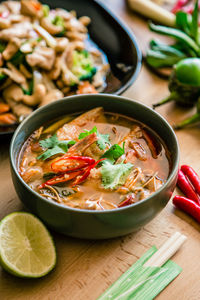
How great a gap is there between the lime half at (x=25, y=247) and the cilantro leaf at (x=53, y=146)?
318 millimetres

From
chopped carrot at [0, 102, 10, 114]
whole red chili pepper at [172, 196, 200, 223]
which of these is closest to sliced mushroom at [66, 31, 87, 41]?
chopped carrot at [0, 102, 10, 114]

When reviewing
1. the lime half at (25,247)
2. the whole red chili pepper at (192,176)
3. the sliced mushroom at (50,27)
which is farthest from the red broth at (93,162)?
the sliced mushroom at (50,27)

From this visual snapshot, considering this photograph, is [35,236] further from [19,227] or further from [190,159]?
[190,159]

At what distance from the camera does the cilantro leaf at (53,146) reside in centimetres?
188

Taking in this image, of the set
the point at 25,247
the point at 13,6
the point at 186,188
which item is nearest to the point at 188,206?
the point at 186,188

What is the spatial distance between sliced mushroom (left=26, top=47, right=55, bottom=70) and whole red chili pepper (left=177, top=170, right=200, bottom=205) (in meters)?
1.14

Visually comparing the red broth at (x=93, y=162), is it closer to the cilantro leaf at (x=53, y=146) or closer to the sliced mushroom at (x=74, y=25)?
the cilantro leaf at (x=53, y=146)

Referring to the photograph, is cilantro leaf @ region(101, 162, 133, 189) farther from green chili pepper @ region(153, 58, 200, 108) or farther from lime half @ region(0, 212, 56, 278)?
green chili pepper @ region(153, 58, 200, 108)

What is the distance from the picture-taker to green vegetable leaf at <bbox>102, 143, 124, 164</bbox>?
1849 millimetres

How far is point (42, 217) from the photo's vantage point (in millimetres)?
1664

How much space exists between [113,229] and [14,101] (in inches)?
49.3

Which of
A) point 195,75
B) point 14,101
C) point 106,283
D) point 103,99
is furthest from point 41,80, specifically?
point 106,283

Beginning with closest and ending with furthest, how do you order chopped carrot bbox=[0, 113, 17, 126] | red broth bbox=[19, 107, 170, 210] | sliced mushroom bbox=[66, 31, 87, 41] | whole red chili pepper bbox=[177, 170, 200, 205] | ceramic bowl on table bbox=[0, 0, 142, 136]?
red broth bbox=[19, 107, 170, 210]
whole red chili pepper bbox=[177, 170, 200, 205]
chopped carrot bbox=[0, 113, 17, 126]
ceramic bowl on table bbox=[0, 0, 142, 136]
sliced mushroom bbox=[66, 31, 87, 41]

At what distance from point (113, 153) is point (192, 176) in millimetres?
502
